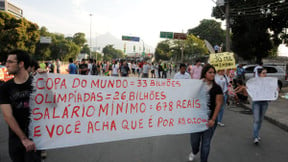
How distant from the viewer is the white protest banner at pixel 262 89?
4.55m

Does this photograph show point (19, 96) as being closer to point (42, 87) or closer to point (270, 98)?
point (42, 87)

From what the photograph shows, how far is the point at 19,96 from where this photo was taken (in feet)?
7.12

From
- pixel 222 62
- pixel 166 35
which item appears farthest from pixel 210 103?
pixel 166 35

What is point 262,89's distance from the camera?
180 inches

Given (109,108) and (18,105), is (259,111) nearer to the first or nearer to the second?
(109,108)

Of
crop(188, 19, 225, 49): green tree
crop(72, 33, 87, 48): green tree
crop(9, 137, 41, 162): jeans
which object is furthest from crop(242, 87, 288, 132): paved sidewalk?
crop(72, 33, 87, 48): green tree

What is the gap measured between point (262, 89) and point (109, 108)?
327 centimetres

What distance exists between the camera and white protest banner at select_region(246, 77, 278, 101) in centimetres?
455

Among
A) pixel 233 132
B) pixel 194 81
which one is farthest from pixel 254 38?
pixel 194 81

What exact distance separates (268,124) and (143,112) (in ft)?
16.5

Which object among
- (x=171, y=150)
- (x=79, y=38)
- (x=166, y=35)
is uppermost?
(x=79, y=38)

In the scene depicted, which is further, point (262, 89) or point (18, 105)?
point (262, 89)

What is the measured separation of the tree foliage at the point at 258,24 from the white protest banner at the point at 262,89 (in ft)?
66.0

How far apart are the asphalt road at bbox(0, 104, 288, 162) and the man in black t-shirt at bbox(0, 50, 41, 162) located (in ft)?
5.34
